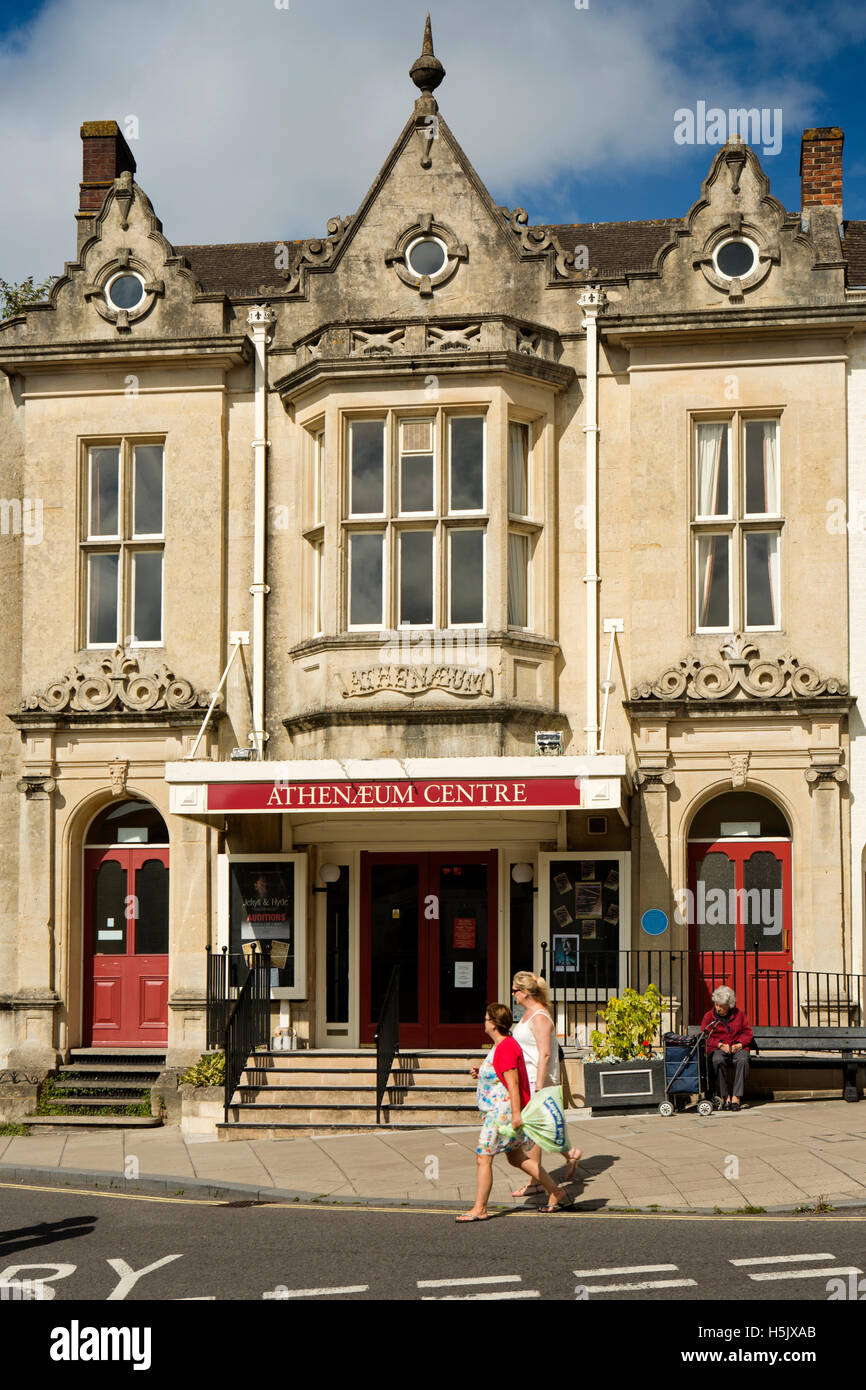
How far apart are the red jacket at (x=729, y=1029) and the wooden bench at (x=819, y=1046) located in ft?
0.92

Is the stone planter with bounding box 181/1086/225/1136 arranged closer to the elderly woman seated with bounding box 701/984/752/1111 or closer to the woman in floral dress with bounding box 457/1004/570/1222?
the elderly woman seated with bounding box 701/984/752/1111

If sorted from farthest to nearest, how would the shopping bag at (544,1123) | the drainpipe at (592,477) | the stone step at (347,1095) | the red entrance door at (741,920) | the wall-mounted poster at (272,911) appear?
1. the wall-mounted poster at (272,911)
2. the drainpipe at (592,477)
3. the red entrance door at (741,920)
4. the stone step at (347,1095)
5. the shopping bag at (544,1123)

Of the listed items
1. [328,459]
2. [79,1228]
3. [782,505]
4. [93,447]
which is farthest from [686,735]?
[79,1228]

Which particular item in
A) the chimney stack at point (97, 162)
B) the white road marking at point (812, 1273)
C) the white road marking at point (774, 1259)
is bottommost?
the white road marking at point (774, 1259)

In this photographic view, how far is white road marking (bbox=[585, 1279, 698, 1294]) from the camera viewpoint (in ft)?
29.5

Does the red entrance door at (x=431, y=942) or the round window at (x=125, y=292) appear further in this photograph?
the round window at (x=125, y=292)

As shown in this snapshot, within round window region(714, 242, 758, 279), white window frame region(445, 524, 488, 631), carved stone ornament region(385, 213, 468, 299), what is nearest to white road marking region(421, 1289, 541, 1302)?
white window frame region(445, 524, 488, 631)

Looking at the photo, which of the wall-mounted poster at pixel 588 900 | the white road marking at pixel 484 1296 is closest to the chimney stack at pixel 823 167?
the wall-mounted poster at pixel 588 900

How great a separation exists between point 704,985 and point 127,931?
6.91 m

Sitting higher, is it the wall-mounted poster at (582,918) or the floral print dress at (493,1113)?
the wall-mounted poster at (582,918)

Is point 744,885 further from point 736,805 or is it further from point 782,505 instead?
point 782,505

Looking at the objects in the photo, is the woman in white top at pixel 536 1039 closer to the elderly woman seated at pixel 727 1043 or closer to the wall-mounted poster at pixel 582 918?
the elderly woman seated at pixel 727 1043

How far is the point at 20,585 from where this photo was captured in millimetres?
19750

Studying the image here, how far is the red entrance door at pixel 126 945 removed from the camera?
758 inches
